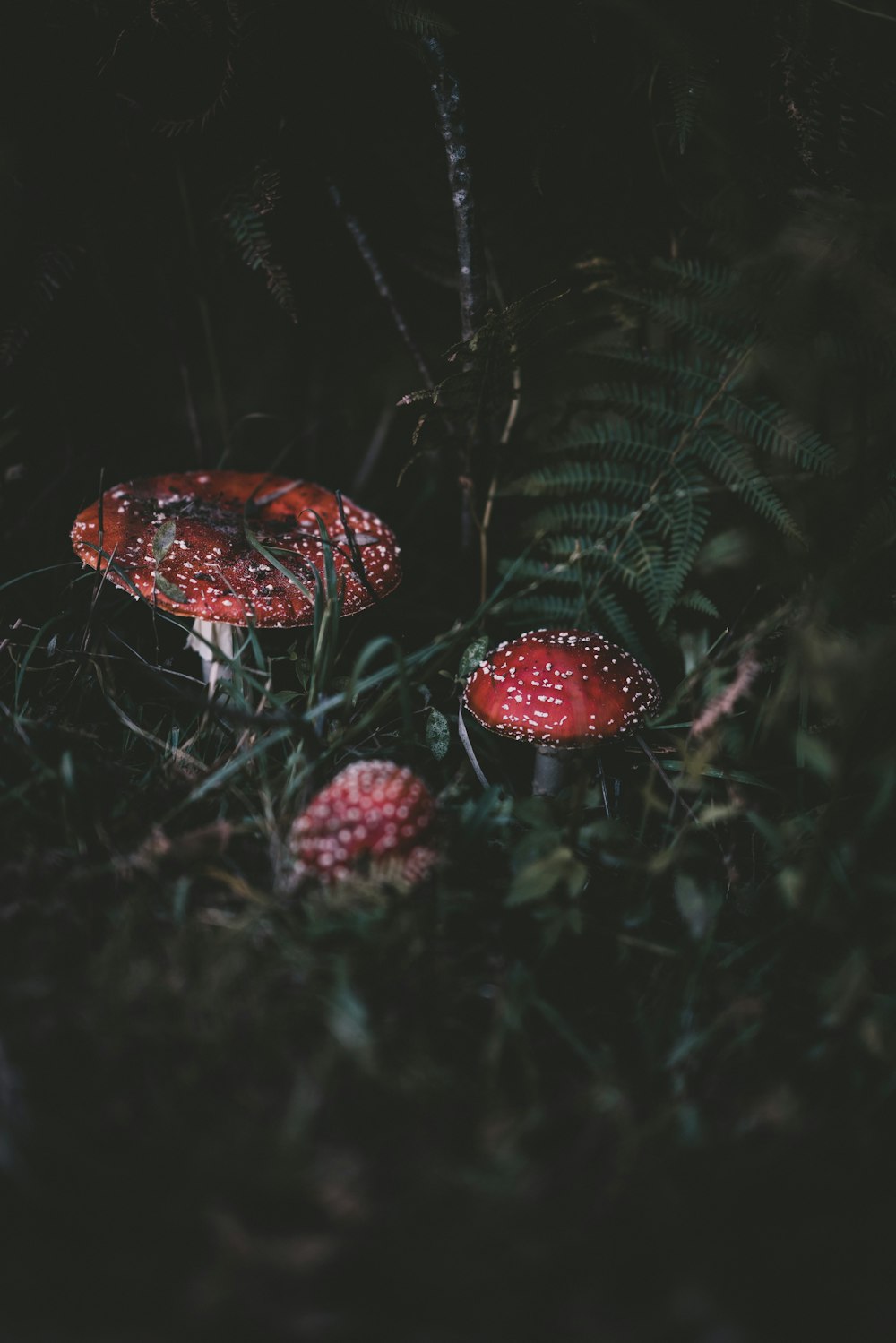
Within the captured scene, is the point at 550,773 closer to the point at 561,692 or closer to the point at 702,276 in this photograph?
the point at 561,692

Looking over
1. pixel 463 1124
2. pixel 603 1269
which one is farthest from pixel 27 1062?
pixel 603 1269

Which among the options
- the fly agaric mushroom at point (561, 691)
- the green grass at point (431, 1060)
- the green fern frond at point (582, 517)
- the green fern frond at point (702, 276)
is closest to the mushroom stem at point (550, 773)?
the fly agaric mushroom at point (561, 691)

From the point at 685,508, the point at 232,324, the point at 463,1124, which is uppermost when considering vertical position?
the point at 232,324

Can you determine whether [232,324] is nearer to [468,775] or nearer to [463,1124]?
[468,775]

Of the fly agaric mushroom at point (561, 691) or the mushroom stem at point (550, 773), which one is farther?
the mushroom stem at point (550, 773)

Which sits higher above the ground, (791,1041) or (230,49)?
(230,49)

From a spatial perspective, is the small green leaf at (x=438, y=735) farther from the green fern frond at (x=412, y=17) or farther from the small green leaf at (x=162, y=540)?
the green fern frond at (x=412, y=17)

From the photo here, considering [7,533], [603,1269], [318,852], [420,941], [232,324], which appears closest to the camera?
[603,1269]
